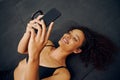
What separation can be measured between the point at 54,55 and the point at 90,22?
57 cm

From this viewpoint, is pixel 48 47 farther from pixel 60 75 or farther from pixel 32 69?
pixel 32 69

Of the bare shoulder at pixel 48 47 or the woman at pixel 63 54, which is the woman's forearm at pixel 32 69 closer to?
the woman at pixel 63 54

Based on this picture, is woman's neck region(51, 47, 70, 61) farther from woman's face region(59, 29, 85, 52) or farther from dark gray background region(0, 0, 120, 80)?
dark gray background region(0, 0, 120, 80)

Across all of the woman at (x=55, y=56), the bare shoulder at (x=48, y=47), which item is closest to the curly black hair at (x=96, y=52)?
the woman at (x=55, y=56)

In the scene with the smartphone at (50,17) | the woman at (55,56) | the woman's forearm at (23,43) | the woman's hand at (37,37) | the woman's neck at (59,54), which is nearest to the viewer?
the woman's hand at (37,37)

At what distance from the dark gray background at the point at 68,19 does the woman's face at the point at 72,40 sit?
0.84ft

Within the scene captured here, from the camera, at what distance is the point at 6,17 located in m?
2.33

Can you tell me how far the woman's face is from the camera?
179 cm

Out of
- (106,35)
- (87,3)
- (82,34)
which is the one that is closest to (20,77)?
(82,34)

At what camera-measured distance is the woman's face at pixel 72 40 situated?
1785 mm

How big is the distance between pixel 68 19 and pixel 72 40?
1.77 ft

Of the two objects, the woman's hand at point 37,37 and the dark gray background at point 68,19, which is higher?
the woman's hand at point 37,37

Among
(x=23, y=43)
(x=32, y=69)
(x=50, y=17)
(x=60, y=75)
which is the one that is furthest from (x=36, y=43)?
(x=60, y=75)

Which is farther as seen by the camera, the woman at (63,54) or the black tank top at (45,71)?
the black tank top at (45,71)
